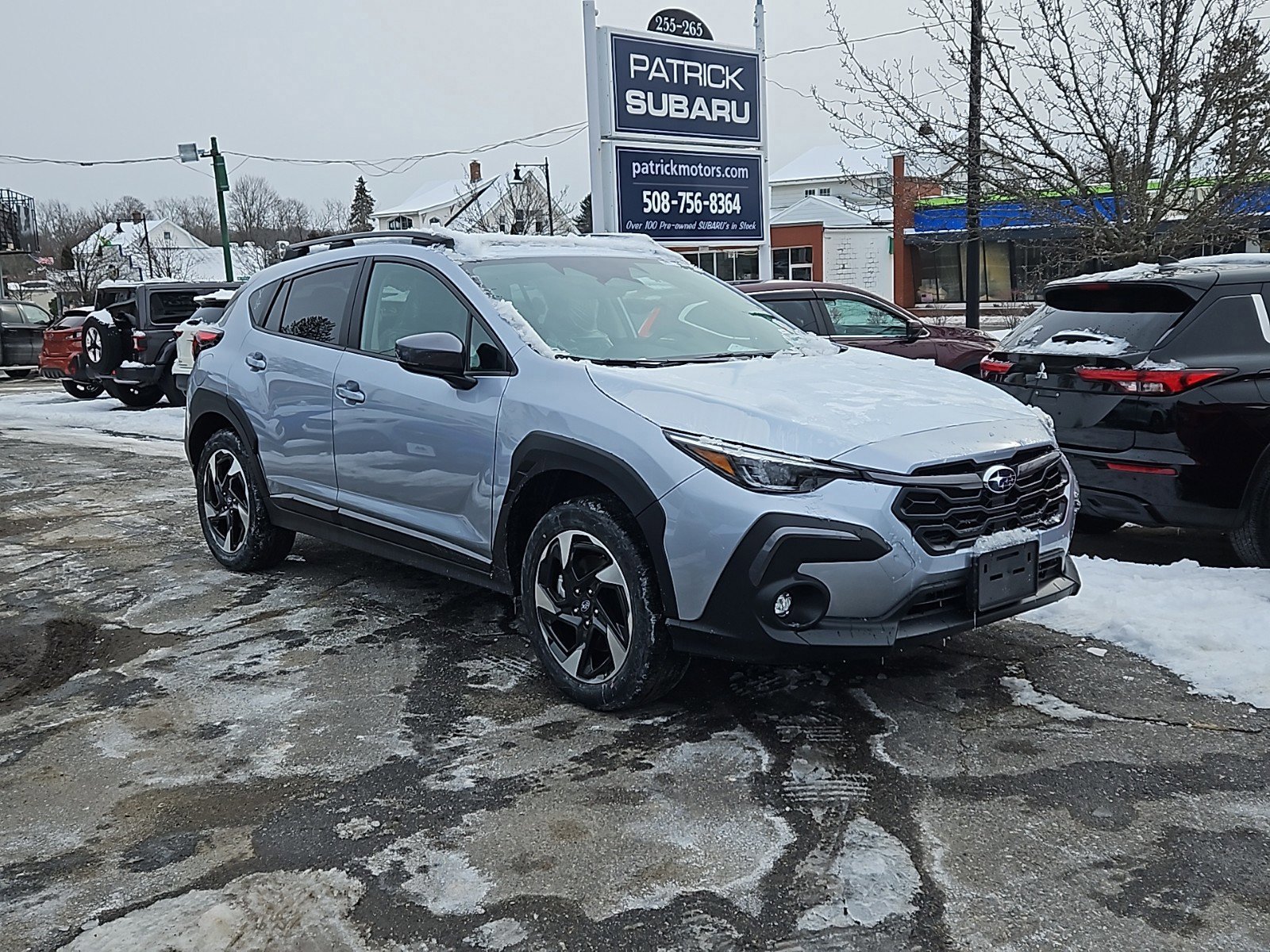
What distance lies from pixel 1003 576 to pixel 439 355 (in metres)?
2.25

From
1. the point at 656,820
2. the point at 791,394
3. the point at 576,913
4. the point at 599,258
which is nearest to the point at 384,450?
the point at 599,258

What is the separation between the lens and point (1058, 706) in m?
4.14

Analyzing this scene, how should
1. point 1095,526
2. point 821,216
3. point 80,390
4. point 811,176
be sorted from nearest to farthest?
point 1095,526 → point 80,390 → point 821,216 → point 811,176

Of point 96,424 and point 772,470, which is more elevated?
point 772,470

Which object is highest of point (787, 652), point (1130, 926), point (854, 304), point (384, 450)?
point (854, 304)

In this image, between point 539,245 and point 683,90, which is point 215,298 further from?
point 539,245

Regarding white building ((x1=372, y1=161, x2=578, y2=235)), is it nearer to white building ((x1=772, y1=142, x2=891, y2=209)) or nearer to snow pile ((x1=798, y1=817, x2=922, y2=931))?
white building ((x1=772, y1=142, x2=891, y2=209))

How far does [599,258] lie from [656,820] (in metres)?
2.81

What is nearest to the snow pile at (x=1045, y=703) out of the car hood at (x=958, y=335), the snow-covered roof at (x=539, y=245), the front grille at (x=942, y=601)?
the front grille at (x=942, y=601)

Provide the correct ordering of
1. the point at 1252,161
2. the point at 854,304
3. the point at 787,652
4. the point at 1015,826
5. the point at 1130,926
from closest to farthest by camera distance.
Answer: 1. the point at 1130,926
2. the point at 1015,826
3. the point at 787,652
4. the point at 854,304
5. the point at 1252,161

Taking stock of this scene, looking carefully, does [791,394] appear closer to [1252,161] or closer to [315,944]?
[315,944]

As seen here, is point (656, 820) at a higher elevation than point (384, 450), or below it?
below

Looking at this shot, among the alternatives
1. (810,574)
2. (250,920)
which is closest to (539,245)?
(810,574)

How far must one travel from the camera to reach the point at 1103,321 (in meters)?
5.88
